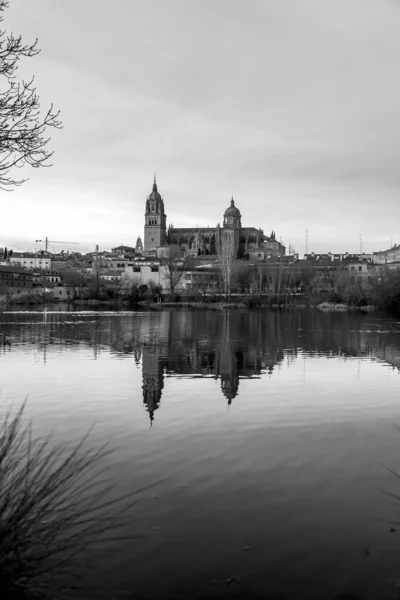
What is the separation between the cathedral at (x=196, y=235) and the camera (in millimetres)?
157750

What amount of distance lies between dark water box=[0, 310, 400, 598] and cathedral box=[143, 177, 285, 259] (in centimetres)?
13810

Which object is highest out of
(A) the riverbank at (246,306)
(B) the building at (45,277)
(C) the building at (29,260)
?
(C) the building at (29,260)

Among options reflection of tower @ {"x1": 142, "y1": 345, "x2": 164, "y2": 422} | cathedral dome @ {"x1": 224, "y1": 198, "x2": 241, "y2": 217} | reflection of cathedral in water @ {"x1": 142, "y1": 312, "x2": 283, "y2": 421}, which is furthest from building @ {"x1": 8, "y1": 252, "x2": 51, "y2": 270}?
reflection of tower @ {"x1": 142, "y1": 345, "x2": 164, "y2": 422}

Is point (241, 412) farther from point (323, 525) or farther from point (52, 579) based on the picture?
point (52, 579)

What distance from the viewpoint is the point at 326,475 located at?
8.09 metres

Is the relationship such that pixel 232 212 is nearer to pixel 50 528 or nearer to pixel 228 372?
pixel 228 372

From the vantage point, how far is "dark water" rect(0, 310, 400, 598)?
5.49 meters

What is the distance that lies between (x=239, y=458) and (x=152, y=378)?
299 inches

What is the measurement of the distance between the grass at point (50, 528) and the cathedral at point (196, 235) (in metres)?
149

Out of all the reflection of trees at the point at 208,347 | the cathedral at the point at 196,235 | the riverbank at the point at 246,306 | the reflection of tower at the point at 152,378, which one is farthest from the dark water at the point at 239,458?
the cathedral at the point at 196,235

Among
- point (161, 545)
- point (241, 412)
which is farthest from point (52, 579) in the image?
point (241, 412)

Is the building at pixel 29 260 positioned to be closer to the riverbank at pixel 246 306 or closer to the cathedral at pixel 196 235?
the cathedral at pixel 196 235

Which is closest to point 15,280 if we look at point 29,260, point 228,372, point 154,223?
point 154,223

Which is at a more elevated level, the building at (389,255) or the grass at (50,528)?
the building at (389,255)
